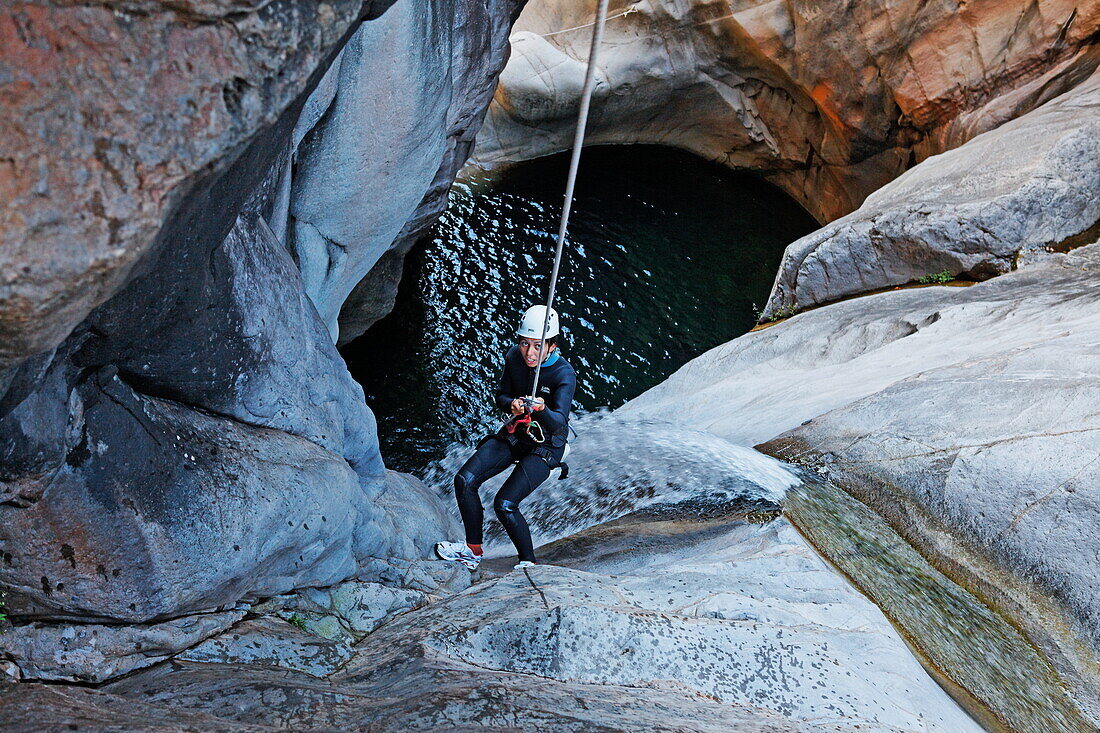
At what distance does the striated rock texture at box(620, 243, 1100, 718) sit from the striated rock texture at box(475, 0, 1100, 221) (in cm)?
646

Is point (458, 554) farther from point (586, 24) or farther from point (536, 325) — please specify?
point (586, 24)

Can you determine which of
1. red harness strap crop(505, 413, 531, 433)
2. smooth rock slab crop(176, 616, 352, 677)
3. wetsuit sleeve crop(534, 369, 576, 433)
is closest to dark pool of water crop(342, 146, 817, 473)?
red harness strap crop(505, 413, 531, 433)

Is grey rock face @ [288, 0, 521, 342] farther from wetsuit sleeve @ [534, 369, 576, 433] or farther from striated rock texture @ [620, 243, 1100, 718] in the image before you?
striated rock texture @ [620, 243, 1100, 718]

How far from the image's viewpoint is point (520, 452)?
267 inches

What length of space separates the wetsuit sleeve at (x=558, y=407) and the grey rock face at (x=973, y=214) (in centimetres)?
716

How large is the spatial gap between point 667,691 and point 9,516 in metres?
3.27

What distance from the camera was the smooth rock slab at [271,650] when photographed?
4.50m

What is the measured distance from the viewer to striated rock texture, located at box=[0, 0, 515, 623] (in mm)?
2484

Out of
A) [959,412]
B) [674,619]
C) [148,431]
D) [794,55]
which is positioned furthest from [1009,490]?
[794,55]

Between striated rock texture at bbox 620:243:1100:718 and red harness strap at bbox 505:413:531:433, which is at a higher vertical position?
red harness strap at bbox 505:413:531:433

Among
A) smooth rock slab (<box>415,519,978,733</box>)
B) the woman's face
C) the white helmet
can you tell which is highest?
the white helmet

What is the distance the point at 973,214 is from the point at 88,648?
36.2 feet

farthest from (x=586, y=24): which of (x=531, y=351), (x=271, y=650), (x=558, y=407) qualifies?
(x=271, y=650)

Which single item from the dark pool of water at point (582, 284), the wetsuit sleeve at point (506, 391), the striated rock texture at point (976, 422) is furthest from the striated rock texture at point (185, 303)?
the striated rock texture at point (976, 422)
